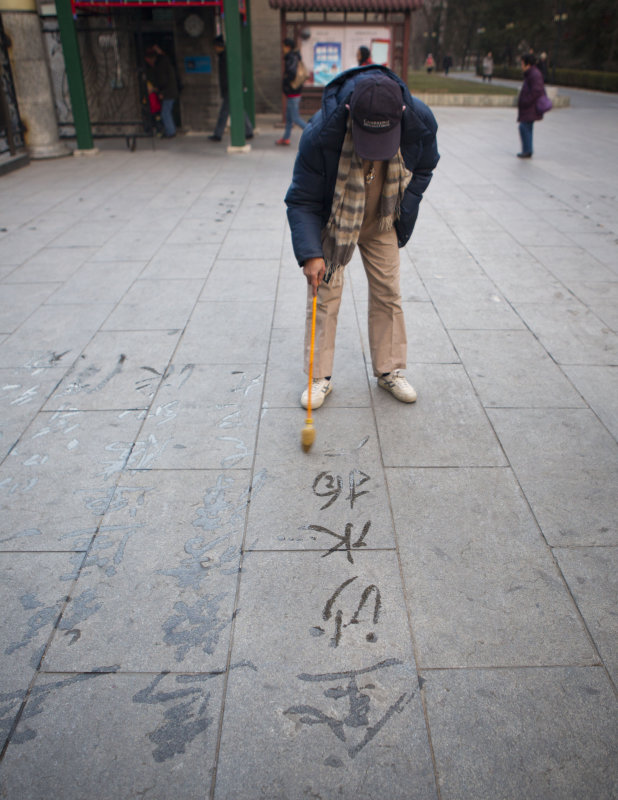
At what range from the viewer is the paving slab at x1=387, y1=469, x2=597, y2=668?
83.0 inches

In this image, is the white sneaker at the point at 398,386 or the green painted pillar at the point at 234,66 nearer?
the white sneaker at the point at 398,386

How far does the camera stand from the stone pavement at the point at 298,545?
1.81 m

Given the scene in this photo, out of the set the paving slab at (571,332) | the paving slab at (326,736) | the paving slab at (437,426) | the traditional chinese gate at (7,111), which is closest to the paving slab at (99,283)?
the paving slab at (437,426)

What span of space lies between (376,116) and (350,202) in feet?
1.48

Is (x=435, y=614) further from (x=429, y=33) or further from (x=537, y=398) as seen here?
(x=429, y=33)

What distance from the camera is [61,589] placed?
234 cm

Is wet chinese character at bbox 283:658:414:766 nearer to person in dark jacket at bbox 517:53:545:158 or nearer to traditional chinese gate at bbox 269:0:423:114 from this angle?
person in dark jacket at bbox 517:53:545:158

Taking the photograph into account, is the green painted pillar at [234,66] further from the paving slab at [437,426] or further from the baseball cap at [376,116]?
the baseball cap at [376,116]

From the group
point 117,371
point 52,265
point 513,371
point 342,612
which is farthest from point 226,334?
point 342,612

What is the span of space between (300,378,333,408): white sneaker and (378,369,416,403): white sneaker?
0.35m

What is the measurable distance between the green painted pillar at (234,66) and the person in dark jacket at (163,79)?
2.13 meters

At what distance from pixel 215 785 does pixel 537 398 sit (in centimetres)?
274

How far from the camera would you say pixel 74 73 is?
10.9m

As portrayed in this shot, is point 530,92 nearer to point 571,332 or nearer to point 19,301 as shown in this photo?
point 571,332
